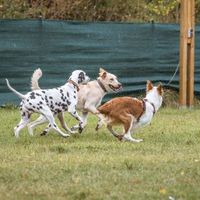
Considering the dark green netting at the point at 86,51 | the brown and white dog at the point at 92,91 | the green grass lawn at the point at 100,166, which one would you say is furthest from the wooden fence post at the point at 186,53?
the green grass lawn at the point at 100,166

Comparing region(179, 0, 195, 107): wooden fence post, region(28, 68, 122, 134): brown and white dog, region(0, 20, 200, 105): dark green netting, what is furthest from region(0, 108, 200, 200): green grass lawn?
region(179, 0, 195, 107): wooden fence post

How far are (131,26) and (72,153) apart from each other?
32.1ft

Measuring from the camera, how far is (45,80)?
19.4 m

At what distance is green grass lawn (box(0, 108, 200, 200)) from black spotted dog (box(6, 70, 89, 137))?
30cm

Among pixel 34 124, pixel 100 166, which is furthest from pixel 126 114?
pixel 100 166

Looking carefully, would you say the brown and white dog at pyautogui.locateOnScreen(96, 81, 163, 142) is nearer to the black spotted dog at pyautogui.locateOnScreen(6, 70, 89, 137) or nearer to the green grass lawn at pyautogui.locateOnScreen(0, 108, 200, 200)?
the green grass lawn at pyautogui.locateOnScreen(0, 108, 200, 200)

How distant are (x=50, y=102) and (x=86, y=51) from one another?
6878mm

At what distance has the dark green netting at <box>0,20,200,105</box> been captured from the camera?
19078 mm

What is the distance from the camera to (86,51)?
19891 mm

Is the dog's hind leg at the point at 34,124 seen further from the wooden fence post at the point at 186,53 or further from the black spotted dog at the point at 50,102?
the wooden fence post at the point at 186,53

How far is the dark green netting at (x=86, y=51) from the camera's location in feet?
62.6

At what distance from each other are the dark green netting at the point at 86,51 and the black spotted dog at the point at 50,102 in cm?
544

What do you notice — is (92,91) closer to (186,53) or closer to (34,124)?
(34,124)

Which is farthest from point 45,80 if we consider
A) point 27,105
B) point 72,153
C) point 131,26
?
point 72,153
